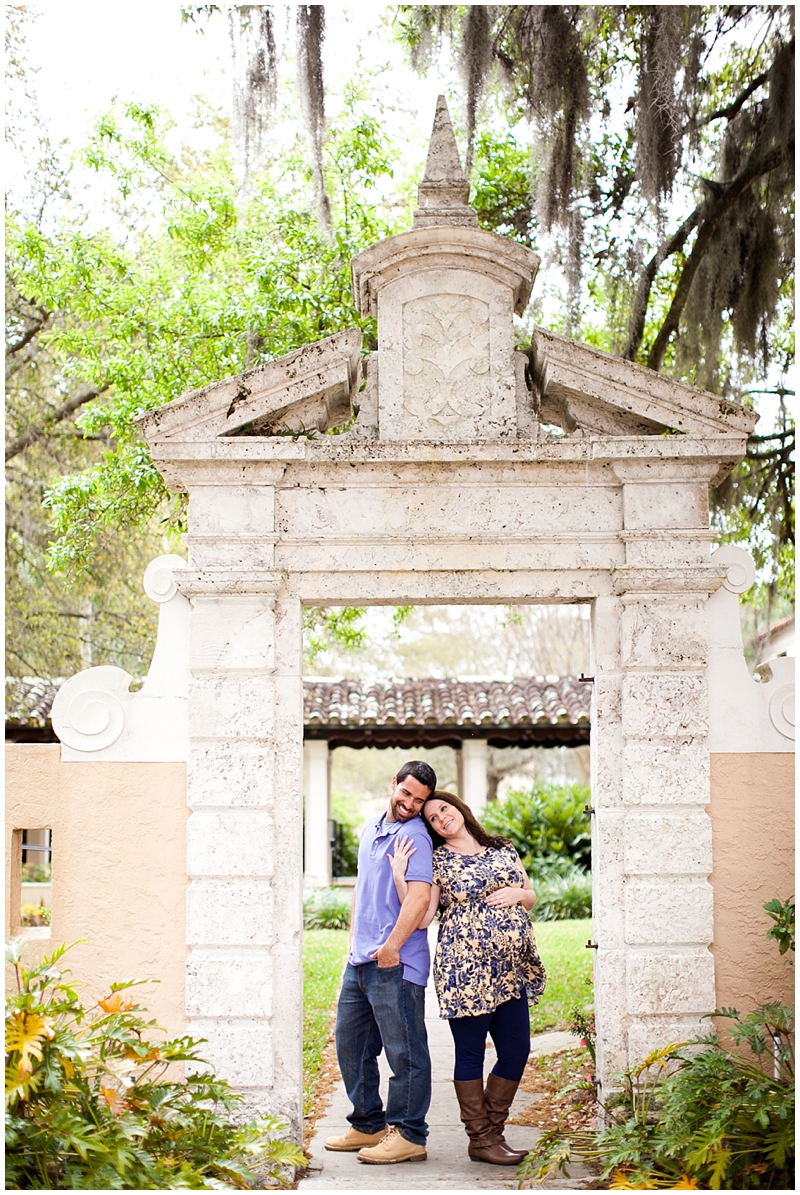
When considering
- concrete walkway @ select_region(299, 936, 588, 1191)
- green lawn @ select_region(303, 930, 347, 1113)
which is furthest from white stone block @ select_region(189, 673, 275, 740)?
green lawn @ select_region(303, 930, 347, 1113)

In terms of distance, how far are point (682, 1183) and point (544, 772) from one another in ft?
94.8

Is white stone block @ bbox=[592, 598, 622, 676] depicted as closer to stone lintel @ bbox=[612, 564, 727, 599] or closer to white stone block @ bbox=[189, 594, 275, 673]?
stone lintel @ bbox=[612, 564, 727, 599]

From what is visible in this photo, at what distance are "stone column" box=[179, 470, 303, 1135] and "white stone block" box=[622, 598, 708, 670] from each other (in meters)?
1.55

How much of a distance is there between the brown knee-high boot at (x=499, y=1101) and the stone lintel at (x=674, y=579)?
7.56ft

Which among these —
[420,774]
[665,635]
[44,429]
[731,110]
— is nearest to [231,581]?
[420,774]

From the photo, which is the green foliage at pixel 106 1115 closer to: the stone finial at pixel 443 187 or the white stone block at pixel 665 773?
the white stone block at pixel 665 773

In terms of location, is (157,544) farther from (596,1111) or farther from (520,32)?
(596,1111)

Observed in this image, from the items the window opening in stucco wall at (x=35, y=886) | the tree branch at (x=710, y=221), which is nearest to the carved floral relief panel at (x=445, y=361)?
the tree branch at (x=710, y=221)

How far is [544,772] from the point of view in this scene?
107 feet

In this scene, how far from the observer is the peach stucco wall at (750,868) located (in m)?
5.10

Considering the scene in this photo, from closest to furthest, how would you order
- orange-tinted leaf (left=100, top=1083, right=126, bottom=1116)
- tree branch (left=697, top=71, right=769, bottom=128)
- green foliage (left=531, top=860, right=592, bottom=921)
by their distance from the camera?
1. orange-tinted leaf (left=100, top=1083, right=126, bottom=1116)
2. tree branch (left=697, top=71, right=769, bottom=128)
3. green foliage (left=531, top=860, right=592, bottom=921)

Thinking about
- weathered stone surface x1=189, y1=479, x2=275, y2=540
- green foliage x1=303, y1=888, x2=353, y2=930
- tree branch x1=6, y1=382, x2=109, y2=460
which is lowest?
green foliage x1=303, y1=888, x2=353, y2=930

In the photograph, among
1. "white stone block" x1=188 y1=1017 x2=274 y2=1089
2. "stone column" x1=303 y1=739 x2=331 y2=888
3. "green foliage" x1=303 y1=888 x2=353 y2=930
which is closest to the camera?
"white stone block" x1=188 y1=1017 x2=274 y2=1089

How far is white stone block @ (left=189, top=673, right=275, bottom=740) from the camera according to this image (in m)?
5.16
